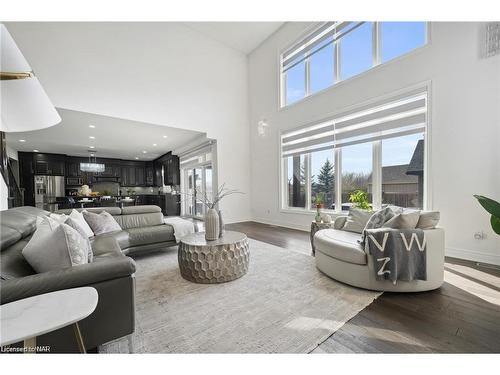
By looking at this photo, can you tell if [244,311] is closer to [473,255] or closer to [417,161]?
[473,255]

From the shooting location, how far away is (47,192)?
7.55 m

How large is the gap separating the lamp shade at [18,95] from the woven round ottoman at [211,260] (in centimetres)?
167

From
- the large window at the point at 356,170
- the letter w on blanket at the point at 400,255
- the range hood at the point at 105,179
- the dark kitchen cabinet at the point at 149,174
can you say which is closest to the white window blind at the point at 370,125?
the large window at the point at 356,170

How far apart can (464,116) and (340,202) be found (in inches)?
90.4

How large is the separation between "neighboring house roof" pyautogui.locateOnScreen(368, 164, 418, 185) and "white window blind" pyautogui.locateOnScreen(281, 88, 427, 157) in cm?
54

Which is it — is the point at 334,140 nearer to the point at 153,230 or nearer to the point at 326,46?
the point at 326,46

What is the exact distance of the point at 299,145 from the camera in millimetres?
5277

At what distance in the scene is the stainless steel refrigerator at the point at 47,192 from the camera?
741cm

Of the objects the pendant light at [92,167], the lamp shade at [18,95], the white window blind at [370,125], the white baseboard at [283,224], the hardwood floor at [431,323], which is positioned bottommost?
the white baseboard at [283,224]

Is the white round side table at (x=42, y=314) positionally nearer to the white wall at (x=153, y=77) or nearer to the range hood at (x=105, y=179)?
the white wall at (x=153, y=77)

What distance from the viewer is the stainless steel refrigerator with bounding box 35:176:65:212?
24.3 feet

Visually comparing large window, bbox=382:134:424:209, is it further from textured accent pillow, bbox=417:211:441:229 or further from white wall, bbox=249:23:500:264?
textured accent pillow, bbox=417:211:441:229

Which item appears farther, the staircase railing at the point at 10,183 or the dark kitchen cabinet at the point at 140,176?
the dark kitchen cabinet at the point at 140,176
